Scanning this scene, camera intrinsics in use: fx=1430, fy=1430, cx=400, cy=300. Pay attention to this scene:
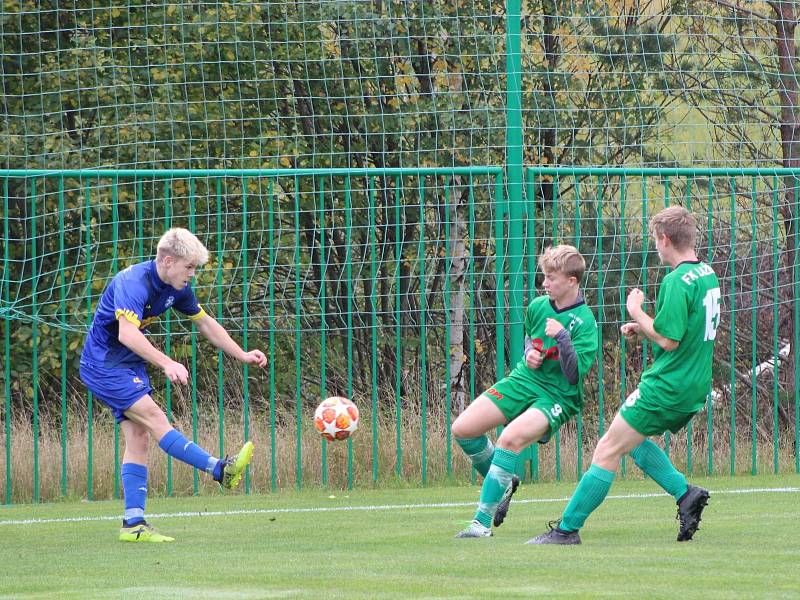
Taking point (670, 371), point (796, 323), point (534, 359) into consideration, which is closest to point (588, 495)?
point (670, 371)

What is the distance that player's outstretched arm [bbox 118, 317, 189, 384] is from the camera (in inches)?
259

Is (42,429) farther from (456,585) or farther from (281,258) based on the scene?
(456,585)

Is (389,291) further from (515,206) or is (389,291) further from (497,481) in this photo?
(497,481)

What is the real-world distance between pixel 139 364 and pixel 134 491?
628mm

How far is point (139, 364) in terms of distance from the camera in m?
7.12

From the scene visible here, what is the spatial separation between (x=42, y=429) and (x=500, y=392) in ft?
20.5

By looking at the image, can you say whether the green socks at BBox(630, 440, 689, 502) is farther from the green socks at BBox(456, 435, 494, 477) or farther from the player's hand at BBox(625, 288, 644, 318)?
the green socks at BBox(456, 435, 494, 477)

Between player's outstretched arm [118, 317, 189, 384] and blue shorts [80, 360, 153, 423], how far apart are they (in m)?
0.21

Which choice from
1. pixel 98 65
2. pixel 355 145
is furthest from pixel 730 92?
pixel 98 65

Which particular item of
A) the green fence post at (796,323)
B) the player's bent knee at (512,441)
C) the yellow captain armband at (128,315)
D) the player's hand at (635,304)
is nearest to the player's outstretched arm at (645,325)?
the player's hand at (635,304)

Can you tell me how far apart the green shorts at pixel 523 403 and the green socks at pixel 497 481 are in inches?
13.0

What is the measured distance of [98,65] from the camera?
1317 centimetres

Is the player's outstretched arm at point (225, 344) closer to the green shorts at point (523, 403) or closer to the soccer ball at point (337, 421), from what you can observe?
the soccer ball at point (337, 421)

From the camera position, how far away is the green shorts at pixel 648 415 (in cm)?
618
